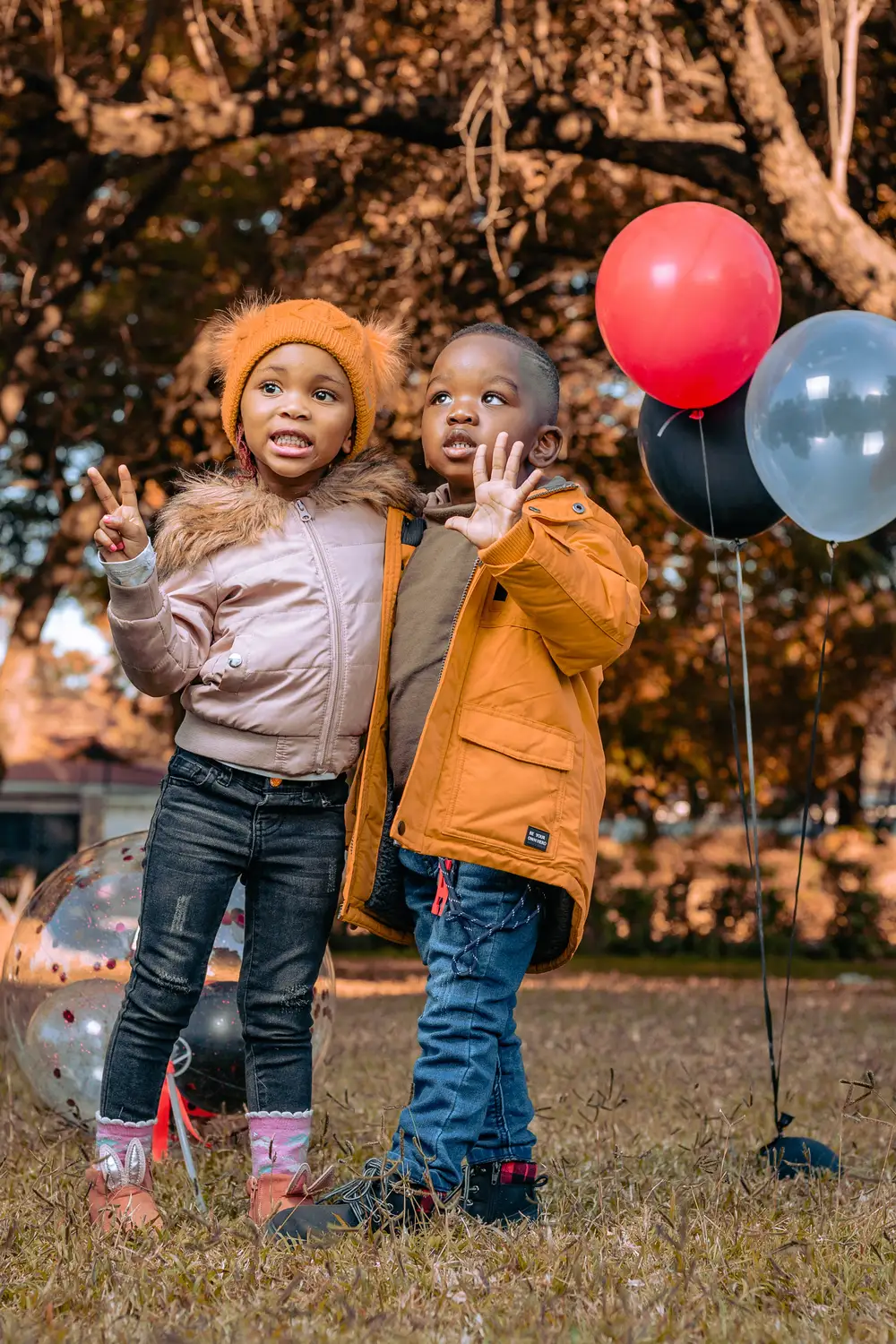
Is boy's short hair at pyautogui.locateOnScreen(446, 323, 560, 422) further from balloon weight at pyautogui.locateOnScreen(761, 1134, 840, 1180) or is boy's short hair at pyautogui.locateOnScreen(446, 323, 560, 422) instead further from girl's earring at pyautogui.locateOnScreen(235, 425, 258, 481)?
balloon weight at pyautogui.locateOnScreen(761, 1134, 840, 1180)

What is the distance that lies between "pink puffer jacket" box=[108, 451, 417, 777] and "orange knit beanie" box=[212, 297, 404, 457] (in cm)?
24

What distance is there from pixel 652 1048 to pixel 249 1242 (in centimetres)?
401

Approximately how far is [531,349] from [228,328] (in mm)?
698

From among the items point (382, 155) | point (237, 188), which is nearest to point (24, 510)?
point (237, 188)

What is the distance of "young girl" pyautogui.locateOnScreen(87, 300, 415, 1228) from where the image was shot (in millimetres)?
2922

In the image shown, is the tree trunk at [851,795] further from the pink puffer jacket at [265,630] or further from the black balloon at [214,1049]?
the pink puffer jacket at [265,630]

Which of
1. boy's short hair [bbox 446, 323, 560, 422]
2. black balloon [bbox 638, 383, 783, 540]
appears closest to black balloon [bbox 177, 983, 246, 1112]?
boy's short hair [bbox 446, 323, 560, 422]

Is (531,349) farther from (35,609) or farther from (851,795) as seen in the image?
(851,795)

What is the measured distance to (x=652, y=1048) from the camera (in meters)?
6.34

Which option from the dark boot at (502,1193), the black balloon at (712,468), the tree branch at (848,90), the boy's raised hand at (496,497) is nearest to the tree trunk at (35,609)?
the tree branch at (848,90)

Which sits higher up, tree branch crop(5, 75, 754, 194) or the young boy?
tree branch crop(5, 75, 754, 194)

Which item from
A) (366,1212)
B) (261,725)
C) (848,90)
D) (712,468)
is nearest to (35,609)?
(848,90)

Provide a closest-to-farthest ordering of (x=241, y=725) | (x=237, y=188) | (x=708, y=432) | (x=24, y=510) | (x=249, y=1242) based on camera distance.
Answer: (x=249, y=1242), (x=241, y=725), (x=708, y=432), (x=237, y=188), (x=24, y=510)

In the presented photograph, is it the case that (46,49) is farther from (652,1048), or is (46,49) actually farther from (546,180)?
(652,1048)
